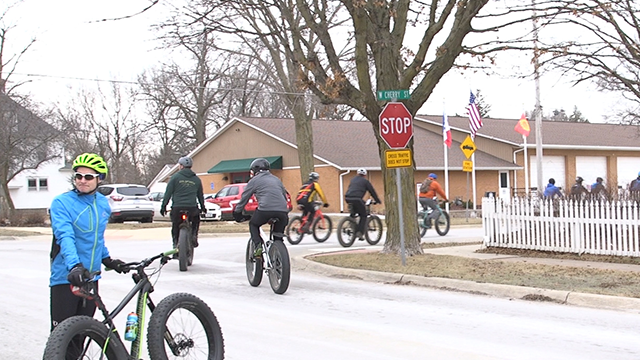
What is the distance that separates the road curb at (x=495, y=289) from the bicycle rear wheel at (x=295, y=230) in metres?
5.29

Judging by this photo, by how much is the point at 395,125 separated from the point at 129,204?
67.3 feet

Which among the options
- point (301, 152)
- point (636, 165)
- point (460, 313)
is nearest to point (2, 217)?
point (301, 152)

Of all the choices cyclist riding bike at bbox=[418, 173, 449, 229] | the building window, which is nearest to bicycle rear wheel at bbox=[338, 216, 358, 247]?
cyclist riding bike at bbox=[418, 173, 449, 229]

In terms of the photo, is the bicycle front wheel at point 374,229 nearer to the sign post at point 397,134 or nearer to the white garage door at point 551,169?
the sign post at point 397,134

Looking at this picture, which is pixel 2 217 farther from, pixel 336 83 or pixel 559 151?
pixel 559 151

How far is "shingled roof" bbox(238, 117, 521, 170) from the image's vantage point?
42156 millimetres

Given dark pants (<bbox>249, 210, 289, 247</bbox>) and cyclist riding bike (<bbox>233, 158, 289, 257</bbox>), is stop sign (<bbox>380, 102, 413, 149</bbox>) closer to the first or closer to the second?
cyclist riding bike (<bbox>233, 158, 289, 257</bbox>)

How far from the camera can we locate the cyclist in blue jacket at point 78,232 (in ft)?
17.9

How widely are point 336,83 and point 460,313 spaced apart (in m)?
6.20

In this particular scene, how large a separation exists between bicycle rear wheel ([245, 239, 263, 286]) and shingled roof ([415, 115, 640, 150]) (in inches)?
1429

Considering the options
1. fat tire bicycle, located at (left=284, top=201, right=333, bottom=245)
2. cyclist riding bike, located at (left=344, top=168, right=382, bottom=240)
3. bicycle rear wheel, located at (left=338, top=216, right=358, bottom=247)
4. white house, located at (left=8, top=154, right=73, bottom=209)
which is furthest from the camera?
white house, located at (left=8, top=154, right=73, bottom=209)

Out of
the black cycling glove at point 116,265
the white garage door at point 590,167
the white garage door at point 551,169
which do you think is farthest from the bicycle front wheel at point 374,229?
the white garage door at point 590,167

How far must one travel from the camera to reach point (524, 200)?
16156 millimetres

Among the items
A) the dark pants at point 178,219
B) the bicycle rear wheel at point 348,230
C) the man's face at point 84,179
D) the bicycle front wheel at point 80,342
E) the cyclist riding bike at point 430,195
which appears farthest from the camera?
the cyclist riding bike at point 430,195
